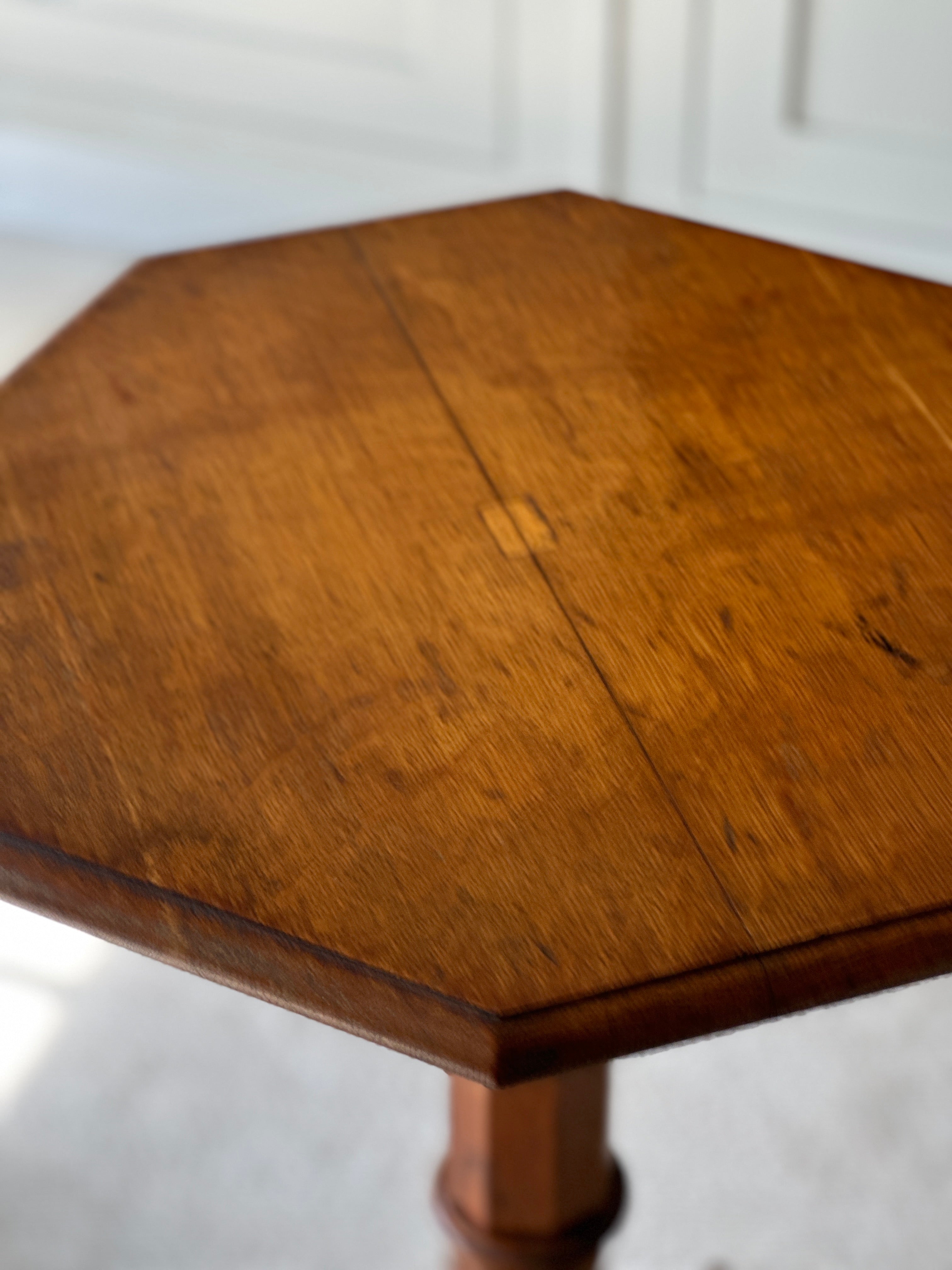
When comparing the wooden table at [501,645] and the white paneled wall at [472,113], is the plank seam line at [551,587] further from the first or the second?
the white paneled wall at [472,113]

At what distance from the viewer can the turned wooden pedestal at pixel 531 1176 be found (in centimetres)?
66

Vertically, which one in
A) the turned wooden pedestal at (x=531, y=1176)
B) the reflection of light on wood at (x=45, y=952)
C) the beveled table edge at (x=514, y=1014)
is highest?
the beveled table edge at (x=514, y=1014)

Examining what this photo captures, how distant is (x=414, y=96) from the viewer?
867mm

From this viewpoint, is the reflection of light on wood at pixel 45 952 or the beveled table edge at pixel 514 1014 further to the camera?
the reflection of light on wood at pixel 45 952

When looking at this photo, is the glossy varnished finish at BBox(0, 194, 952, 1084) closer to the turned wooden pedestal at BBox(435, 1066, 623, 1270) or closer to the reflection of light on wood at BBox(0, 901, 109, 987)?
the turned wooden pedestal at BBox(435, 1066, 623, 1270)

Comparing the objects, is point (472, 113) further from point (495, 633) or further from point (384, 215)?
point (495, 633)

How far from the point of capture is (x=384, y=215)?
0.91 metres

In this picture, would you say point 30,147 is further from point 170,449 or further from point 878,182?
point 878,182

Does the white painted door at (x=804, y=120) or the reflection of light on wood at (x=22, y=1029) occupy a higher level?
the white painted door at (x=804, y=120)

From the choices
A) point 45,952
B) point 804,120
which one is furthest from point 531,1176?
point 45,952

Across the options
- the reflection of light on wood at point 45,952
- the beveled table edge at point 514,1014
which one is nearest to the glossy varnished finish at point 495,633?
the beveled table edge at point 514,1014

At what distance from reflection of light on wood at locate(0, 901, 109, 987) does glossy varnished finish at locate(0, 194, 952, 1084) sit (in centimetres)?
70

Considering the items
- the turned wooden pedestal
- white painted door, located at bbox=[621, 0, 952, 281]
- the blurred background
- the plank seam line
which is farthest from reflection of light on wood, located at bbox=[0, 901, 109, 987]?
white painted door, located at bbox=[621, 0, 952, 281]

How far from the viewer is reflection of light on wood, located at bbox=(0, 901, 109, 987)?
Answer: 4.11 feet
